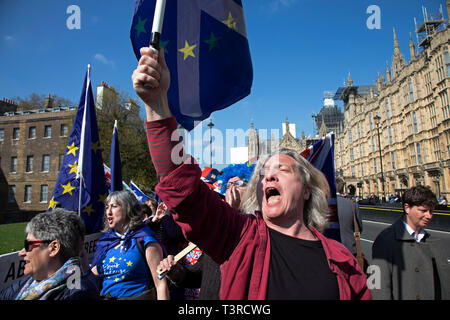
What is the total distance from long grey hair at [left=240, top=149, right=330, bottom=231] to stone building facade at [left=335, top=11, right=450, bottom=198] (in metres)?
30.5

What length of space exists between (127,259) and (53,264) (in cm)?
85

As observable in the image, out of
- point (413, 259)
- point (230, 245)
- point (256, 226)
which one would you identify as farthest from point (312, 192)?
point (413, 259)

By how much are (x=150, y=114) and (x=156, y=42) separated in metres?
0.33

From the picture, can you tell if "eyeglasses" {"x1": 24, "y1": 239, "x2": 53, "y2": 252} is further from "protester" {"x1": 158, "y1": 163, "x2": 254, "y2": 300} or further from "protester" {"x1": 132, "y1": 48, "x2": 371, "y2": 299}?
"protester" {"x1": 132, "y1": 48, "x2": 371, "y2": 299}

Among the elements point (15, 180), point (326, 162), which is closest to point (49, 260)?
point (326, 162)

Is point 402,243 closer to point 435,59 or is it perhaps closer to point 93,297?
point 93,297

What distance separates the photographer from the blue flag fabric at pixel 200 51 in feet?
8.16

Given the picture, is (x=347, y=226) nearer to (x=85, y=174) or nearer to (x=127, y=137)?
(x=85, y=174)

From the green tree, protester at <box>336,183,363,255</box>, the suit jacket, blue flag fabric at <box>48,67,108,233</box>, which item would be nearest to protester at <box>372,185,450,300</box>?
the suit jacket

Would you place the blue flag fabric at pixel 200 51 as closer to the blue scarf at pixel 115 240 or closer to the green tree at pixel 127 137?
the blue scarf at pixel 115 240

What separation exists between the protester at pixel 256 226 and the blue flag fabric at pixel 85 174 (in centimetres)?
393

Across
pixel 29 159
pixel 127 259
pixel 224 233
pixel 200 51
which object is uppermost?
pixel 29 159

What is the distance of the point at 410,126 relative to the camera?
125ft
